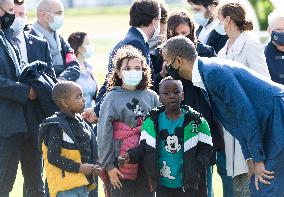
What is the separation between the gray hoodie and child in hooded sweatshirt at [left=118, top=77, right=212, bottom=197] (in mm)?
275

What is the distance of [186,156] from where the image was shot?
804cm

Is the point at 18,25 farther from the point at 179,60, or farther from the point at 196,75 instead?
the point at 196,75

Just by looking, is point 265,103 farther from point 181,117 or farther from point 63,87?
point 63,87

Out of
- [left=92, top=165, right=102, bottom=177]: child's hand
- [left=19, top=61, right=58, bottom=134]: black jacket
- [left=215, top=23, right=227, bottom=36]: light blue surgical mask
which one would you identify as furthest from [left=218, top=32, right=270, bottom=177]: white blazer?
[left=19, top=61, right=58, bottom=134]: black jacket

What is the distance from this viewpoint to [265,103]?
24.4ft

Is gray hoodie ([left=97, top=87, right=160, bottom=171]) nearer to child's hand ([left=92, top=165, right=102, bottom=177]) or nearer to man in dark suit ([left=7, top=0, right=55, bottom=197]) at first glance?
child's hand ([left=92, top=165, right=102, bottom=177])

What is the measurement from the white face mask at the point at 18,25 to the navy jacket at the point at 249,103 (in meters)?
2.51

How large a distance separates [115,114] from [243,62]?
126 cm

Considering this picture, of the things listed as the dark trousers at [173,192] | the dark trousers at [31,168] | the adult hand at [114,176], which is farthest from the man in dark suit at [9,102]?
the dark trousers at [173,192]

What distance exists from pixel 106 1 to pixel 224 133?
2285 inches

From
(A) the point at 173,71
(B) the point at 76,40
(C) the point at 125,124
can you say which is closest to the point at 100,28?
(B) the point at 76,40

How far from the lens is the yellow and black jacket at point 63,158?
827cm

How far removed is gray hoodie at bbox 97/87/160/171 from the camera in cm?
835

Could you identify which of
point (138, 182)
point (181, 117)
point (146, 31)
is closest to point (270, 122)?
point (181, 117)
